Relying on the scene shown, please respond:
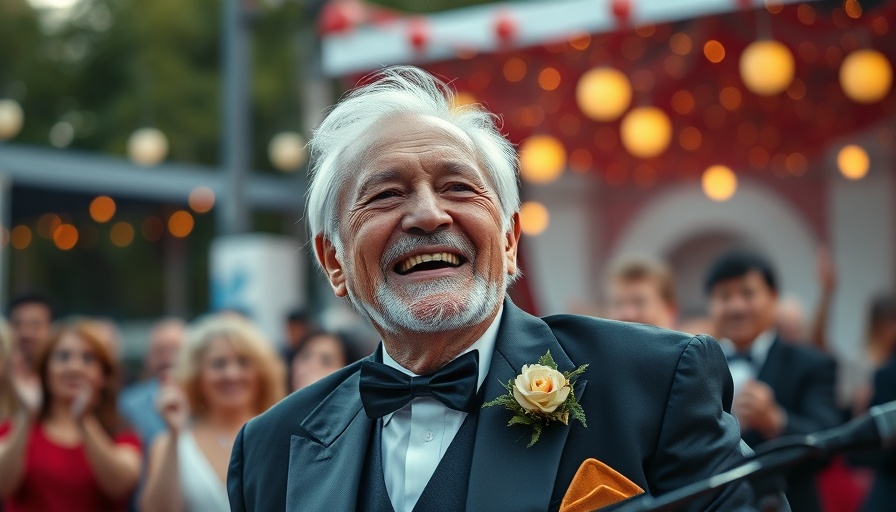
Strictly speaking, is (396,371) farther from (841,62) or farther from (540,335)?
(841,62)

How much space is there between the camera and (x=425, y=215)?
8.19ft

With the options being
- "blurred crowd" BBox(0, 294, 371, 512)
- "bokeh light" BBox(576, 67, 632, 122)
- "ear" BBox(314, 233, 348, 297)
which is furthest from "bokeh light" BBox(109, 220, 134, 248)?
"ear" BBox(314, 233, 348, 297)

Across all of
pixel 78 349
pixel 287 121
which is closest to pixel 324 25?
pixel 78 349

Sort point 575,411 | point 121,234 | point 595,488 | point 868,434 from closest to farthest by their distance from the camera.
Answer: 1. point 868,434
2. point 595,488
3. point 575,411
4. point 121,234

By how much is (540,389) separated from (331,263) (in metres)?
0.71

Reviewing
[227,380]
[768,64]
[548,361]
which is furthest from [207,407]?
[768,64]

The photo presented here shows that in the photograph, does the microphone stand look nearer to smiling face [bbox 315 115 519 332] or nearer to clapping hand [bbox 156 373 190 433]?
smiling face [bbox 315 115 519 332]

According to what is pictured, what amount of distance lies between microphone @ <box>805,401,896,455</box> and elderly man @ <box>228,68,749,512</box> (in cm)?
65

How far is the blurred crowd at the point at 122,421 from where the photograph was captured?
504 cm

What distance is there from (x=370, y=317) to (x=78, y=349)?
3498 millimetres

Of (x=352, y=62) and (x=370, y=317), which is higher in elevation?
(x=352, y=62)

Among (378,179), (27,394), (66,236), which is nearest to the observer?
(378,179)

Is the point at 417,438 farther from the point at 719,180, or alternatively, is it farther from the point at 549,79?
the point at 719,180

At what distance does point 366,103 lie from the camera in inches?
109
